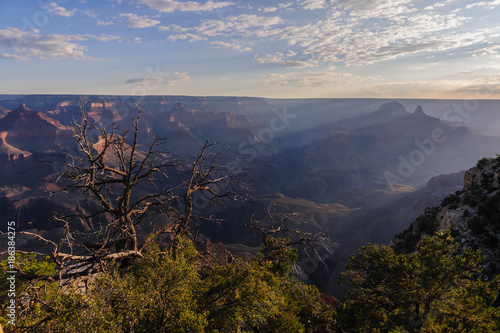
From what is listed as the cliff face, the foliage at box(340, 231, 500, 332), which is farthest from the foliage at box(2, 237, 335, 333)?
the cliff face

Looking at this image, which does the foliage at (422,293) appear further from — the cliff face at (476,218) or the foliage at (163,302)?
the cliff face at (476,218)

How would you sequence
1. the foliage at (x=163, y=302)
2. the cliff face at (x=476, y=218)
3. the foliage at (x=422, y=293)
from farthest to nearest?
the cliff face at (x=476, y=218) < the foliage at (x=422, y=293) < the foliage at (x=163, y=302)

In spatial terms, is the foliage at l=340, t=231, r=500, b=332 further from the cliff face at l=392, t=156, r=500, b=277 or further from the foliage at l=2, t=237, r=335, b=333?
the cliff face at l=392, t=156, r=500, b=277

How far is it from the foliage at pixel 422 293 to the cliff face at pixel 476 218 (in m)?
9.46

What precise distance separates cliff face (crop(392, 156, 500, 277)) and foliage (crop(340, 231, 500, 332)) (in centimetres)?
946

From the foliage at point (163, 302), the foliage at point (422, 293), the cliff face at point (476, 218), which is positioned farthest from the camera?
the cliff face at point (476, 218)

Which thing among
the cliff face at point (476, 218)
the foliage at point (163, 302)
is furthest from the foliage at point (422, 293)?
the cliff face at point (476, 218)

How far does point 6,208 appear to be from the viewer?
105875mm

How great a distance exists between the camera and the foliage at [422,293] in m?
8.81

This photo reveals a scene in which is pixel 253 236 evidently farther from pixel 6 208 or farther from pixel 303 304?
pixel 6 208

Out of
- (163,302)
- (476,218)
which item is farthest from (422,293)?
(476,218)

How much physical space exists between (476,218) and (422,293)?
16.0 m

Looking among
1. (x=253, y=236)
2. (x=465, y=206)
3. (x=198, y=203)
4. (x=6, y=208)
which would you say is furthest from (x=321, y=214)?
(x=6, y=208)

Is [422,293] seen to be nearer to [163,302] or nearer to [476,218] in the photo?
[163,302]
